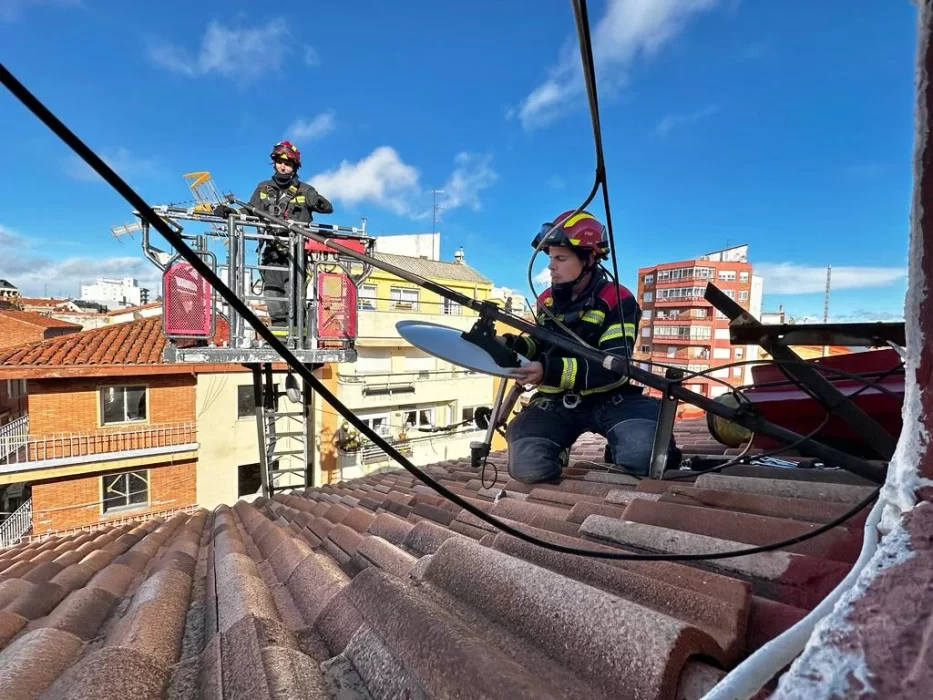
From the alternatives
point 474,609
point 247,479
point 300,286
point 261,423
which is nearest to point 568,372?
point 474,609

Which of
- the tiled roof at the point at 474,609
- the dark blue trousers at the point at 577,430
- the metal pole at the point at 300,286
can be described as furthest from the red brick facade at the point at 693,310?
the tiled roof at the point at 474,609

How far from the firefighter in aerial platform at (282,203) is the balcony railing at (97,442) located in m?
8.19

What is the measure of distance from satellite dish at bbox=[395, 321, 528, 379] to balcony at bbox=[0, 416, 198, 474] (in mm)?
13112

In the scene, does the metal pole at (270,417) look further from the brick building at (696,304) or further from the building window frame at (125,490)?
the brick building at (696,304)

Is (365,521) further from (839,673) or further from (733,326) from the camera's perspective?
(839,673)

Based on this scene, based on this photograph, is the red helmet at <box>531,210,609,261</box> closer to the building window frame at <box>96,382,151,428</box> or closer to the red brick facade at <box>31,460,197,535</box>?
the building window frame at <box>96,382,151,428</box>

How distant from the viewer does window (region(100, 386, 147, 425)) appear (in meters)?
12.3

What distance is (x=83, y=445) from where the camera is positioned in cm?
1195

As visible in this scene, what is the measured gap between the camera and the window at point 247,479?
1412 centimetres

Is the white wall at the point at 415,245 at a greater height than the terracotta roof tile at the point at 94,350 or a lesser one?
greater

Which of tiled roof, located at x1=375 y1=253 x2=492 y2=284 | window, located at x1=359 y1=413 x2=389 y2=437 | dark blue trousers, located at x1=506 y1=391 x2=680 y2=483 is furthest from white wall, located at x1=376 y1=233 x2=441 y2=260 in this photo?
dark blue trousers, located at x1=506 y1=391 x2=680 y2=483

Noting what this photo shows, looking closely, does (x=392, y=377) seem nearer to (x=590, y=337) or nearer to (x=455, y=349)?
(x=590, y=337)

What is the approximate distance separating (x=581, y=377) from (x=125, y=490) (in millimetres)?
14332

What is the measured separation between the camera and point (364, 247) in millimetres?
6449
